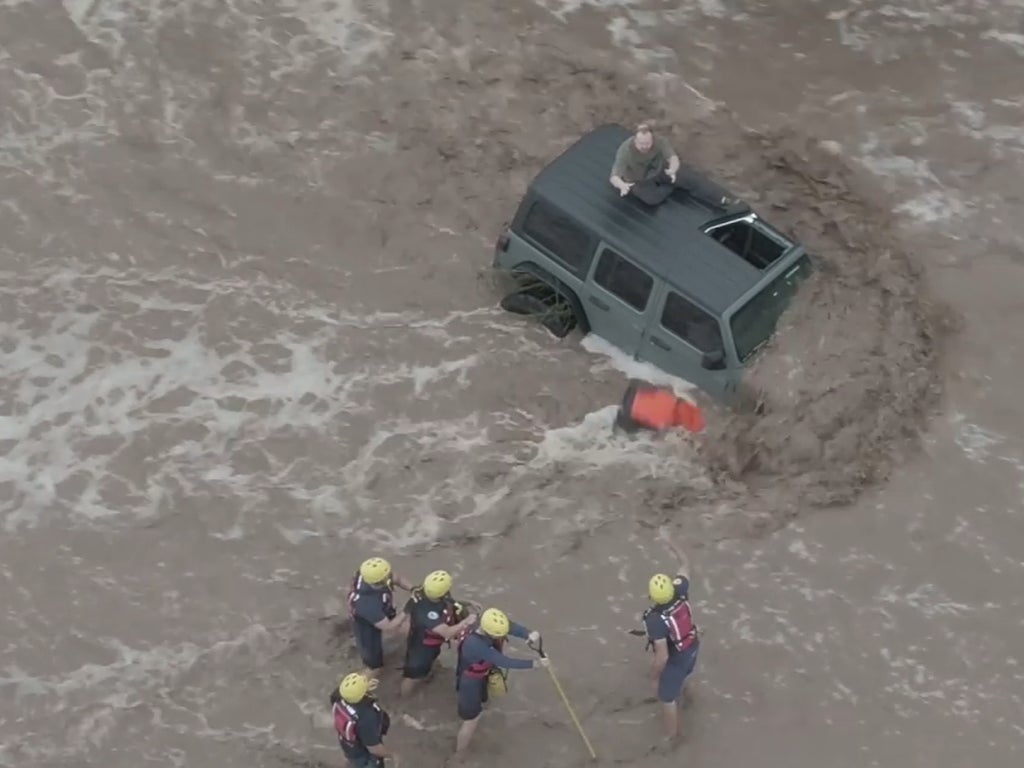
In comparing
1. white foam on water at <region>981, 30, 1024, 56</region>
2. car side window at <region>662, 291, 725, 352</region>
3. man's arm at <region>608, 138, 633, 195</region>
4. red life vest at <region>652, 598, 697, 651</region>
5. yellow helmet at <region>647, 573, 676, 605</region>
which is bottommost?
red life vest at <region>652, 598, 697, 651</region>

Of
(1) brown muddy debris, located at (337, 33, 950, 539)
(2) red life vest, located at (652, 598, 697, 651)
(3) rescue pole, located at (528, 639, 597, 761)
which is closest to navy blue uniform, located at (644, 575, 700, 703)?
(2) red life vest, located at (652, 598, 697, 651)

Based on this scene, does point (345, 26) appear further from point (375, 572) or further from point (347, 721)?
point (347, 721)

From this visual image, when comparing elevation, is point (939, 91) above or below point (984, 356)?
above

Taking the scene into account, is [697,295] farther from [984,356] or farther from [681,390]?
[984,356]

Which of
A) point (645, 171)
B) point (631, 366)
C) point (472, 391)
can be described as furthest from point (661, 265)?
point (472, 391)

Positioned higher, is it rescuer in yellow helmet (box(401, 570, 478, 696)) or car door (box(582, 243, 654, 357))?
car door (box(582, 243, 654, 357))

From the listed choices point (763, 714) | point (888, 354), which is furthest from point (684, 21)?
point (763, 714)

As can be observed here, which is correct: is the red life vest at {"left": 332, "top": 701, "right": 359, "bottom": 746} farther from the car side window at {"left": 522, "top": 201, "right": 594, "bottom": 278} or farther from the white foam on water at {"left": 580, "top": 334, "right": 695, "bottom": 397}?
the car side window at {"left": 522, "top": 201, "right": 594, "bottom": 278}
